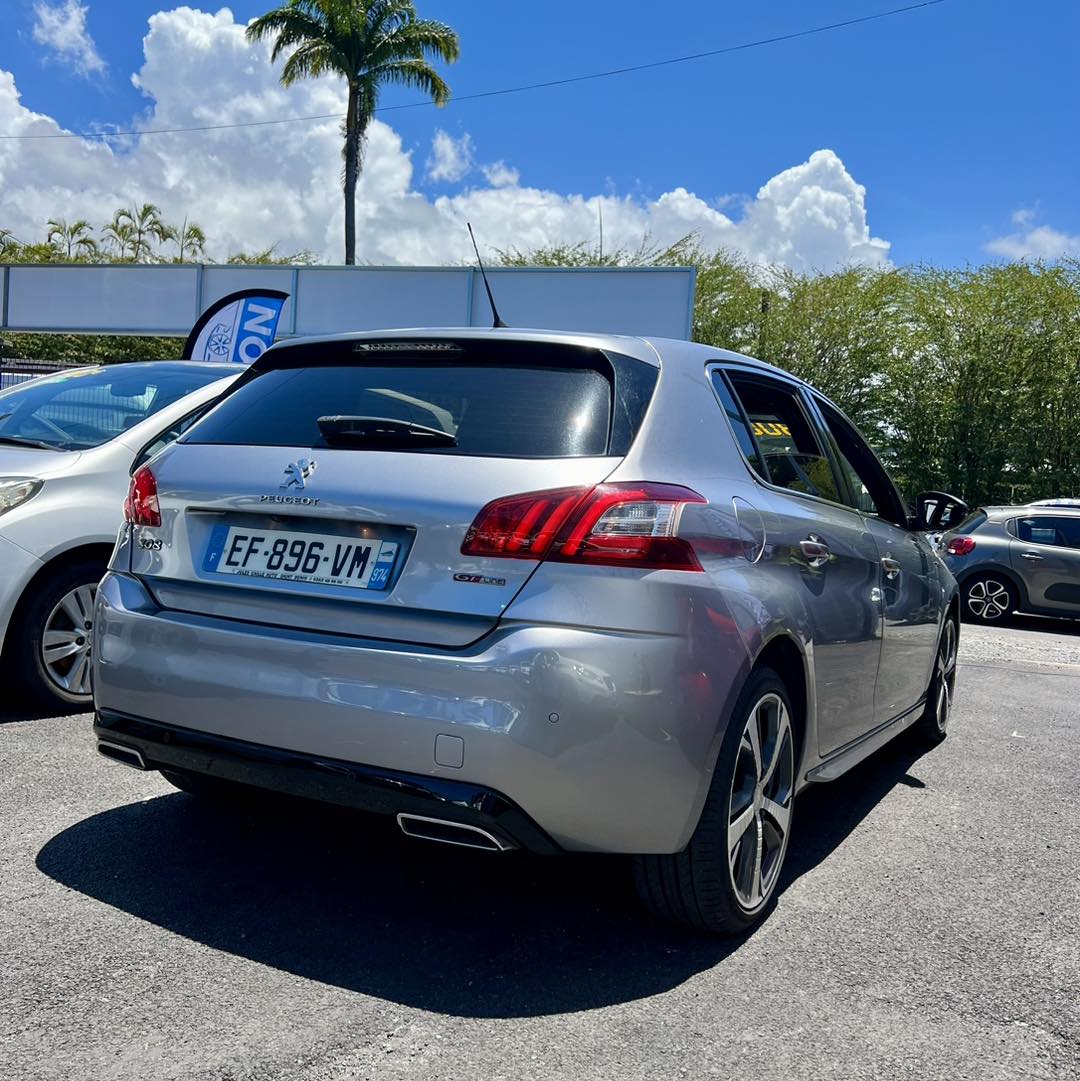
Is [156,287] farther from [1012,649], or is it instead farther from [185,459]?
[185,459]

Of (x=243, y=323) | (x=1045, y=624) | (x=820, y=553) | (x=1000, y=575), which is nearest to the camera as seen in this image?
(x=820, y=553)

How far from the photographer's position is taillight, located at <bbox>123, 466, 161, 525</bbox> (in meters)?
3.24

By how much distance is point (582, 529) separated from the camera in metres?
2.71

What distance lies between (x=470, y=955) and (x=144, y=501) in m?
1.58

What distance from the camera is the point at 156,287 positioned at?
21.7 meters

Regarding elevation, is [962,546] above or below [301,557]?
below

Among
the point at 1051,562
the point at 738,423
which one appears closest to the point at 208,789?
the point at 738,423

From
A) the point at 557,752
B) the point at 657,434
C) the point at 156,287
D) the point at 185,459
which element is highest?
the point at 156,287

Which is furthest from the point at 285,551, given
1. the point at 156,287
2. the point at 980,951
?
the point at 156,287

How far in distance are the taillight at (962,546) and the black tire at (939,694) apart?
7.69 meters

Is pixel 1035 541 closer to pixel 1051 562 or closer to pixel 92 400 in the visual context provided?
pixel 1051 562

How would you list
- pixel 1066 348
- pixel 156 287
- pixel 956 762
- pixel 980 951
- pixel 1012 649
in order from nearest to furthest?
pixel 980 951 → pixel 956 762 → pixel 1012 649 → pixel 156 287 → pixel 1066 348

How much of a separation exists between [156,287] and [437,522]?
2077cm

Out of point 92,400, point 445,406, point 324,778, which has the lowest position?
point 324,778
